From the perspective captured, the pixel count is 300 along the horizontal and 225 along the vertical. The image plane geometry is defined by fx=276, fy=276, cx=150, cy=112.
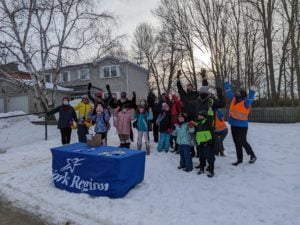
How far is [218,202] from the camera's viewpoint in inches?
193

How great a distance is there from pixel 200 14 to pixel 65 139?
21.3m

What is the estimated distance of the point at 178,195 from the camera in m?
5.29

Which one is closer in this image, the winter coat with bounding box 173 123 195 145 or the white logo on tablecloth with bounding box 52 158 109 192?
the white logo on tablecloth with bounding box 52 158 109 192

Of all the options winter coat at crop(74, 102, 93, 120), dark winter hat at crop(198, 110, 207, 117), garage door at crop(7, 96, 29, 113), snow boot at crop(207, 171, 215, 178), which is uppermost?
garage door at crop(7, 96, 29, 113)

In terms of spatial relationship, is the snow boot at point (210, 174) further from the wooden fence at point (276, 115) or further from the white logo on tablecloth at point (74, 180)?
the wooden fence at point (276, 115)

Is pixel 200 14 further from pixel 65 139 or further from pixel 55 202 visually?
pixel 55 202

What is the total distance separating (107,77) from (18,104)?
881 cm

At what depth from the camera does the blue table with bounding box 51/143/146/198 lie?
16.7ft

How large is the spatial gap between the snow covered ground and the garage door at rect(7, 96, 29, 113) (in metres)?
18.4

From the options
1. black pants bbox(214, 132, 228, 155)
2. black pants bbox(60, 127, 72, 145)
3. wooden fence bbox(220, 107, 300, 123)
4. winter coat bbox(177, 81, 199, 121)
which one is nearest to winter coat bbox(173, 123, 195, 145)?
winter coat bbox(177, 81, 199, 121)

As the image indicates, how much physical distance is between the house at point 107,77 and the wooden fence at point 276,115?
1487cm

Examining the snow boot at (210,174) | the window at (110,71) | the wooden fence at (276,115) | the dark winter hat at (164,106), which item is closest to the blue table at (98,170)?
the snow boot at (210,174)

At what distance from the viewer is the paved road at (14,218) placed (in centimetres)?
430

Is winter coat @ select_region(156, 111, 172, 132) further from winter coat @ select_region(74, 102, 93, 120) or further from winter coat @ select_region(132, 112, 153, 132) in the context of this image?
winter coat @ select_region(74, 102, 93, 120)
